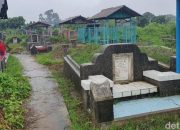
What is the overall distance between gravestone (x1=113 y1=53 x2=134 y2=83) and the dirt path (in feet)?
5.56

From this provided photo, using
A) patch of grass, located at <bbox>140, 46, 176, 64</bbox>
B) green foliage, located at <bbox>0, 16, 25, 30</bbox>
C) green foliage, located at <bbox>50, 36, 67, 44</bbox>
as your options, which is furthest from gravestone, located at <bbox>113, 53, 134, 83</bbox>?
green foliage, located at <bbox>0, 16, 25, 30</bbox>

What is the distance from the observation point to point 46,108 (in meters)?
7.80

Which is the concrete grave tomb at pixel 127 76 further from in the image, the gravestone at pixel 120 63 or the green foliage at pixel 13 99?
the green foliage at pixel 13 99

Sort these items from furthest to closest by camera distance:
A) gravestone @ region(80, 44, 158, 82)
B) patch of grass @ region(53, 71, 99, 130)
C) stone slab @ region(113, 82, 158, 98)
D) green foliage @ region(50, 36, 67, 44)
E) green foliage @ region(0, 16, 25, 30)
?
green foliage @ region(0, 16, 25, 30) → green foliage @ region(50, 36, 67, 44) → gravestone @ region(80, 44, 158, 82) → stone slab @ region(113, 82, 158, 98) → patch of grass @ region(53, 71, 99, 130)

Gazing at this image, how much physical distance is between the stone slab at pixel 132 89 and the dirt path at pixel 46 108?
138 centimetres

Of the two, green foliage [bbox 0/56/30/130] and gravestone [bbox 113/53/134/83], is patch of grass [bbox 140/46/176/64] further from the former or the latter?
green foliage [bbox 0/56/30/130]

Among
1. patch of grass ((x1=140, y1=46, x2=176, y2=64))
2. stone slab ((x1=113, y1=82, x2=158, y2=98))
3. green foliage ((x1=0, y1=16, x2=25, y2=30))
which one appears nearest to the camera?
stone slab ((x1=113, y1=82, x2=158, y2=98))

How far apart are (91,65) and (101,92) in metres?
2.23

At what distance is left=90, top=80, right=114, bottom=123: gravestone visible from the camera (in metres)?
6.22

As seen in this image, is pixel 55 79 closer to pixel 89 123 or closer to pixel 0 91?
pixel 0 91

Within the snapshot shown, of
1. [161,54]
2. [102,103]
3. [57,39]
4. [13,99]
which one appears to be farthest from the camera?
[57,39]

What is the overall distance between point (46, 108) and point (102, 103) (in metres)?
2.10

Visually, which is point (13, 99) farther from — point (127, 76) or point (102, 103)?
point (127, 76)

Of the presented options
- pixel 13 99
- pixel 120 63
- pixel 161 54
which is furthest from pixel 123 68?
pixel 161 54
